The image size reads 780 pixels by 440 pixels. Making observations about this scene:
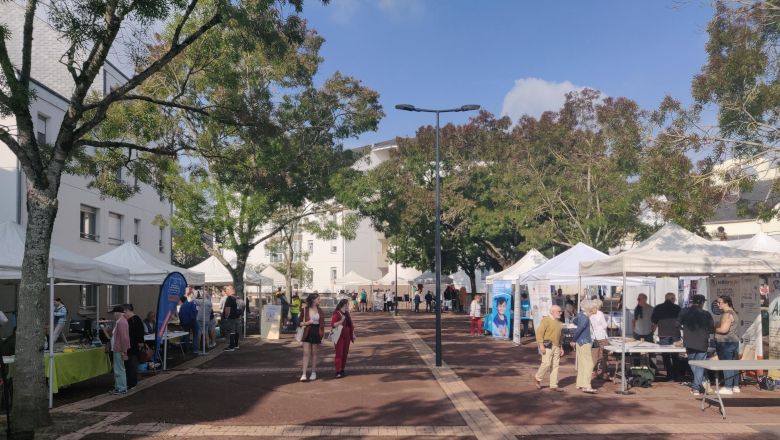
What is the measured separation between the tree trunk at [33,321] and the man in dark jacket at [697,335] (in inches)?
393

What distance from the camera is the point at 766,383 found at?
11.1 metres

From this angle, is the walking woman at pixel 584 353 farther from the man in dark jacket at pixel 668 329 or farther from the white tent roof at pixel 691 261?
the man in dark jacket at pixel 668 329

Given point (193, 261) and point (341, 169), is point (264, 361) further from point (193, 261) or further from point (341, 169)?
point (193, 261)

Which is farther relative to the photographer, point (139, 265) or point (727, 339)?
point (139, 265)

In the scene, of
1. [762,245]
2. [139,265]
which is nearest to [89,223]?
[139,265]

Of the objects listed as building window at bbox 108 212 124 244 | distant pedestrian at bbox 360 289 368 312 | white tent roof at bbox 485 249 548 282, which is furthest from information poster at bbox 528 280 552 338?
distant pedestrian at bbox 360 289 368 312

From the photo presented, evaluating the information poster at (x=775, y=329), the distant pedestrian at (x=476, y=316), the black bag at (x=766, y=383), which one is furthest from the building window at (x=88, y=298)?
the information poster at (x=775, y=329)

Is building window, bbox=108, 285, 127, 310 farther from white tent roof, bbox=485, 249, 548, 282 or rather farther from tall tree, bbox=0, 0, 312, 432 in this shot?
tall tree, bbox=0, 0, 312, 432

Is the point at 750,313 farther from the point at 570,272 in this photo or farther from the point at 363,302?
the point at 363,302

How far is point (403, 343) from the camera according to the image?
2011 centimetres

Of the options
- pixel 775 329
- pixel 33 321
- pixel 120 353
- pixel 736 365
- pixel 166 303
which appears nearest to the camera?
pixel 33 321

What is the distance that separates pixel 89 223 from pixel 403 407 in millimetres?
19745

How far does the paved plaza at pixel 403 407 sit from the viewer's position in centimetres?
796

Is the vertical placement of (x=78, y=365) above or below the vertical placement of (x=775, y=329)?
below
